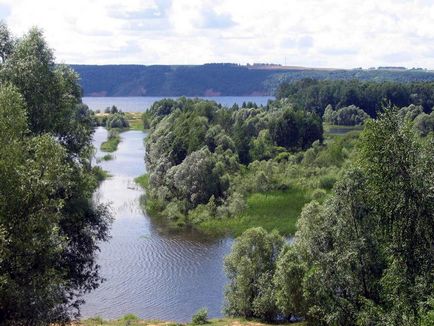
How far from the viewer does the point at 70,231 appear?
28.4 metres

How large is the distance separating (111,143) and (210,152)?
54991 millimetres

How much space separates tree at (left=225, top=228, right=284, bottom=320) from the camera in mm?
36250

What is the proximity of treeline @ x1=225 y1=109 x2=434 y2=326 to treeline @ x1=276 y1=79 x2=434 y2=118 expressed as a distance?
130 metres

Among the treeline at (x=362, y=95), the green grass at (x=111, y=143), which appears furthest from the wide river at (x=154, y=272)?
the treeline at (x=362, y=95)

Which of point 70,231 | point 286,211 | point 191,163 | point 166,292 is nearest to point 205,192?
point 191,163

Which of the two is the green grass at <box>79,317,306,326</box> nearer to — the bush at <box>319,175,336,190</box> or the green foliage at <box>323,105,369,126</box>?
the bush at <box>319,175,336,190</box>

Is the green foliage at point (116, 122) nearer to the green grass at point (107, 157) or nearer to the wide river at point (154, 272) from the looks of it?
the green grass at point (107, 157)

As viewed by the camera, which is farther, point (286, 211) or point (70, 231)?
point (286, 211)

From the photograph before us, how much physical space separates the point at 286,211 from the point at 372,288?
136ft

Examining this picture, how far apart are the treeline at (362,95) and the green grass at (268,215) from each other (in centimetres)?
8792

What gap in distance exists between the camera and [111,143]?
416 feet

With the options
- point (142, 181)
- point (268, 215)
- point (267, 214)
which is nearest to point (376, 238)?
point (268, 215)

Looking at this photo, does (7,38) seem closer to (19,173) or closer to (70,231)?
(70,231)

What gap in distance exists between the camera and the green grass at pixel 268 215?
63.7 m
